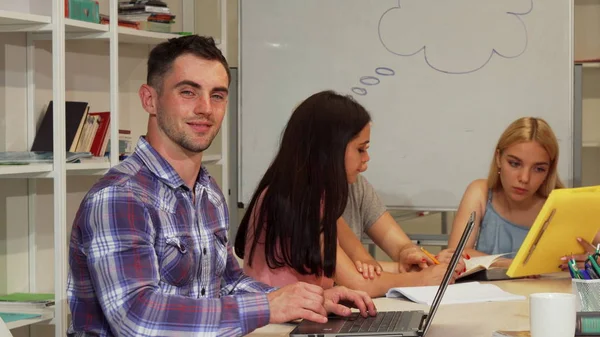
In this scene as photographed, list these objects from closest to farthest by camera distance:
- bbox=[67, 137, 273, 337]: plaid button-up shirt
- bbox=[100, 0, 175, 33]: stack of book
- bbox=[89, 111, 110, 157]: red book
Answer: bbox=[67, 137, 273, 337]: plaid button-up shirt < bbox=[89, 111, 110, 157]: red book < bbox=[100, 0, 175, 33]: stack of book

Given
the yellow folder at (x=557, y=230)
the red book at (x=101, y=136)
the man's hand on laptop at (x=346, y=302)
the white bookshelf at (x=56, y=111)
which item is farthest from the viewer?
the red book at (x=101, y=136)

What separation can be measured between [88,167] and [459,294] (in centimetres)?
142

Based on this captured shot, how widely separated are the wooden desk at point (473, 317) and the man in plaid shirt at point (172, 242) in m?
0.14

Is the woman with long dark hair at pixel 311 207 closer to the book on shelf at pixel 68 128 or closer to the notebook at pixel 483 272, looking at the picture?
the notebook at pixel 483 272

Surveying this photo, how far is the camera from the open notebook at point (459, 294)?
1943 mm

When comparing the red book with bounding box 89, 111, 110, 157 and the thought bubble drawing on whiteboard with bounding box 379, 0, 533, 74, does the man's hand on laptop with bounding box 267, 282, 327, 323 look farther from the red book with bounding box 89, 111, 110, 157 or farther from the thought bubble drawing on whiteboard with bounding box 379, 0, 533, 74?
the thought bubble drawing on whiteboard with bounding box 379, 0, 533, 74

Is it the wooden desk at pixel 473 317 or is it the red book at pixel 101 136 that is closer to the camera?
the wooden desk at pixel 473 317

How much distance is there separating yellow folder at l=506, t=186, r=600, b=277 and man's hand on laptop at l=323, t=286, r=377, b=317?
1.94 feet

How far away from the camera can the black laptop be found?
4.72 ft

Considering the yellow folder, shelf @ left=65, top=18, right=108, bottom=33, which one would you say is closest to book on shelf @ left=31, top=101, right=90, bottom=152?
shelf @ left=65, top=18, right=108, bottom=33

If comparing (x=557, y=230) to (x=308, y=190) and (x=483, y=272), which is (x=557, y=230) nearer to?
(x=483, y=272)

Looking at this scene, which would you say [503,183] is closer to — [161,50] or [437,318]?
[437,318]

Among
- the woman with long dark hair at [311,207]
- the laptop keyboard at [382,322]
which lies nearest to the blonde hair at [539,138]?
the woman with long dark hair at [311,207]

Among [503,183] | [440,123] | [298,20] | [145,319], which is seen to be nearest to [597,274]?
[145,319]
